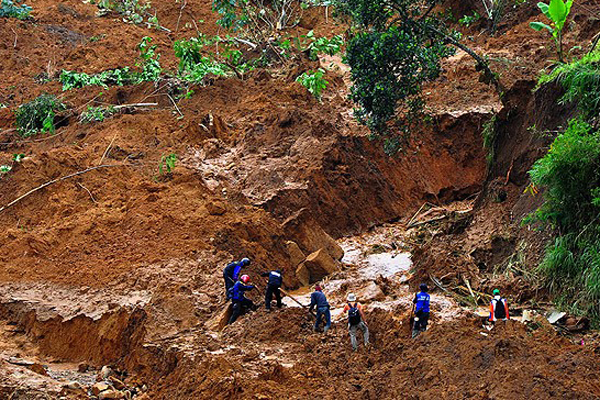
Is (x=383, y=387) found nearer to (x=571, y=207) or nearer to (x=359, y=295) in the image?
(x=359, y=295)

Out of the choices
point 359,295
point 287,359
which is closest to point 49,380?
point 287,359

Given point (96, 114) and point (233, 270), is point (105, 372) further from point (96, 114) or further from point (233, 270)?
point (96, 114)

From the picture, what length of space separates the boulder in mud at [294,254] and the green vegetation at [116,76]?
920cm

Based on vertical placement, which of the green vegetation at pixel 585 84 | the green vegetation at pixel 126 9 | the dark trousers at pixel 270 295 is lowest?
the dark trousers at pixel 270 295

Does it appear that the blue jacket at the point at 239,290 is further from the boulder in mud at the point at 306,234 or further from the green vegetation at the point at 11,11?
the green vegetation at the point at 11,11

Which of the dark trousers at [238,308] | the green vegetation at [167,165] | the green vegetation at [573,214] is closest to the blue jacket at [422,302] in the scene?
the green vegetation at [573,214]

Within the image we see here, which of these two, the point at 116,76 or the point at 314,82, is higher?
the point at 116,76

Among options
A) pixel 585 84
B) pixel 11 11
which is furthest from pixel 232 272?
pixel 11 11

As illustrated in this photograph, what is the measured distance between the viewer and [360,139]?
1806 centimetres

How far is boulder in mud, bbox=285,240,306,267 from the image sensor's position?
559 inches

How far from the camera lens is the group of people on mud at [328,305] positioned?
32.6ft

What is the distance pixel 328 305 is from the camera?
35.6 feet

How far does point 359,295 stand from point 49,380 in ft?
17.2

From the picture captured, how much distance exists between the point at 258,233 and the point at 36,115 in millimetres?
9338
